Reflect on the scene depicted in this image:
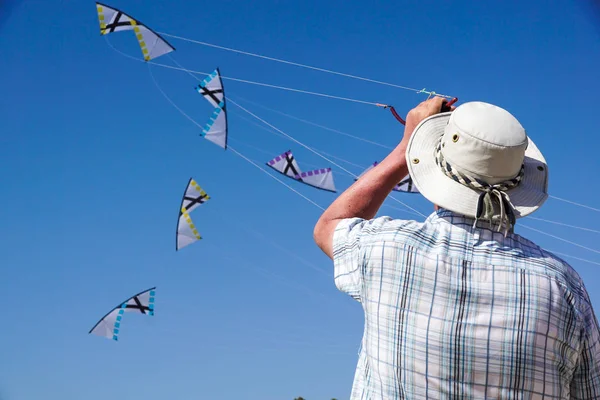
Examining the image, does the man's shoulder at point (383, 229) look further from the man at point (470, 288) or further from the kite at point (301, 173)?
the kite at point (301, 173)

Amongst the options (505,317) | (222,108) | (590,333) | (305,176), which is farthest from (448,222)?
(305,176)

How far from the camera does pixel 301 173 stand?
1290 cm

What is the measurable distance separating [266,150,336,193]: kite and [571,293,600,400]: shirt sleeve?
34.3ft

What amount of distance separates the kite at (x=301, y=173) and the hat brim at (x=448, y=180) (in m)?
10.2

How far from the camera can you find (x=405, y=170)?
7.91ft

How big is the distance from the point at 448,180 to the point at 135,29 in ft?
32.6

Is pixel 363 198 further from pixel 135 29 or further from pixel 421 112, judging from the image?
pixel 135 29

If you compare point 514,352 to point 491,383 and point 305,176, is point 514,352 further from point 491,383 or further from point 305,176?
point 305,176

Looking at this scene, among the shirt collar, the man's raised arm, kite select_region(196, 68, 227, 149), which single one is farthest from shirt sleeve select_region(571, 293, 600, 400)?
kite select_region(196, 68, 227, 149)

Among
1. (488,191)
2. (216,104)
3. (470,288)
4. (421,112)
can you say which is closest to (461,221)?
(488,191)

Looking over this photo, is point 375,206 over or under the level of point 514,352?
over

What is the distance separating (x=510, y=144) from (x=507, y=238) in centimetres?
24

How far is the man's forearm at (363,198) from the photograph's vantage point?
2.36 metres

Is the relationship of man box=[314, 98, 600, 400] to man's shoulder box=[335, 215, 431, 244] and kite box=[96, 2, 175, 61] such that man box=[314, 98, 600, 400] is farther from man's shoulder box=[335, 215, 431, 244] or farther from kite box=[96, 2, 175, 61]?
kite box=[96, 2, 175, 61]
